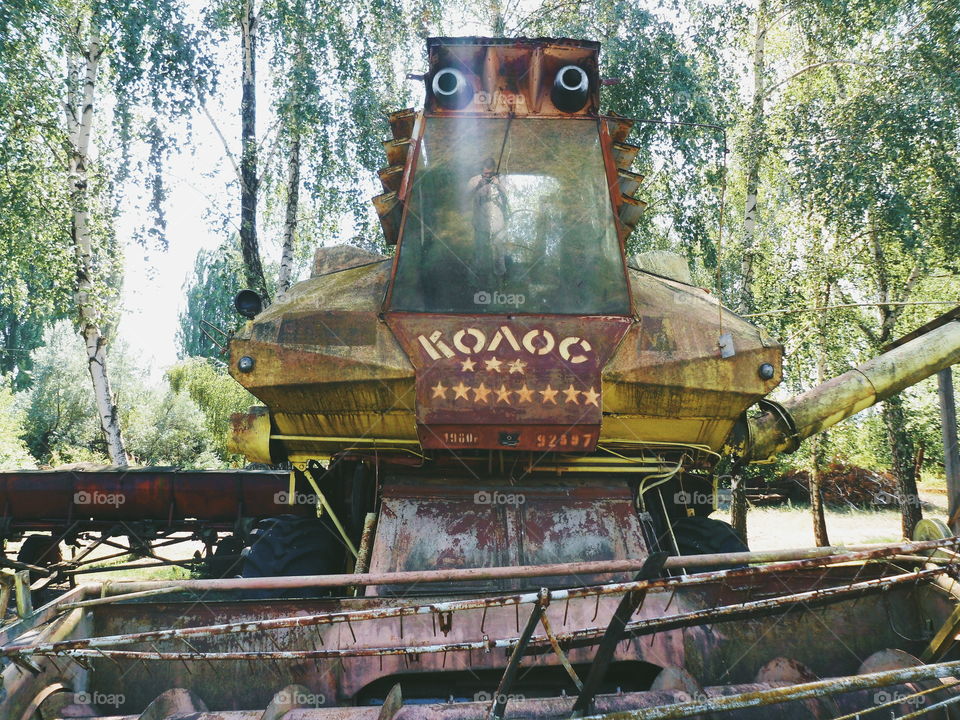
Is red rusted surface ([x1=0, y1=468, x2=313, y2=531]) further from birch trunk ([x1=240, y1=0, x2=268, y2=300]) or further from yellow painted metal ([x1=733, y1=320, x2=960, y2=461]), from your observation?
yellow painted metal ([x1=733, y1=320, x2=960, y2=461])

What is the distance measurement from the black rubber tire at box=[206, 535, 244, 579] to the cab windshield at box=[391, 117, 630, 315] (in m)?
9.35

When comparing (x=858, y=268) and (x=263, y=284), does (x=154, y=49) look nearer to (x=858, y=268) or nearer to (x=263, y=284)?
(x=263, y=284)

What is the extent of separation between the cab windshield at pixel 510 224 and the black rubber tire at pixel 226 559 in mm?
9349

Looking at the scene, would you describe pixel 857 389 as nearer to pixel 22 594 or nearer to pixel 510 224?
pixel 510 224

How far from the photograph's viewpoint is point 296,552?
5.42m

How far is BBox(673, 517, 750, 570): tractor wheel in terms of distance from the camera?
5.50 metres

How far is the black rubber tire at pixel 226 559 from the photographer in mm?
13209

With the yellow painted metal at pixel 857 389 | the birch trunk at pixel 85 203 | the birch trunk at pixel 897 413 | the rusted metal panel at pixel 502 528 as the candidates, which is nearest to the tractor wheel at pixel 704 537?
the rusted metal panel at pixel 502 528

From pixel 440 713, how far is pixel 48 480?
11974 mm

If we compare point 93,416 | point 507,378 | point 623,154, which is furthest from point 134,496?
point 93,416

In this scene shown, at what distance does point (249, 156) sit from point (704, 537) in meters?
13.4

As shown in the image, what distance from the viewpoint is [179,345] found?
41.5 meters

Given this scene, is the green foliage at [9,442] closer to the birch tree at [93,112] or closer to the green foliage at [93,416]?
the green foliage at [93,416]

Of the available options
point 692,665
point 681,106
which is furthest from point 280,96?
point 692,665
